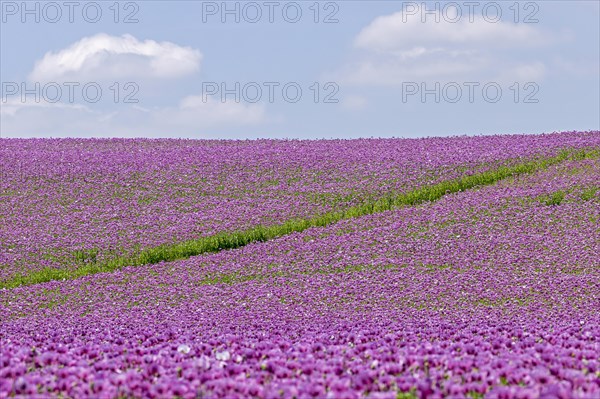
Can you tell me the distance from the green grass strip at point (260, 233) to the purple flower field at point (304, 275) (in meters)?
0.62

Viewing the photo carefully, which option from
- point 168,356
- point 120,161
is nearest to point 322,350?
point 168,356

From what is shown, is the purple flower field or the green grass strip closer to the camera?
the purple flower field

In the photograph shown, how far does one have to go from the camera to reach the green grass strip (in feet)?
77.1

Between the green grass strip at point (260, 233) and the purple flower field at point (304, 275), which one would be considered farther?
the green grass strip at point (260, 233)

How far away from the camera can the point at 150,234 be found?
1038 inches

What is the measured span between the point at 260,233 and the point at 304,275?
592 cm

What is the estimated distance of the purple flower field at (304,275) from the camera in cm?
Result: 671

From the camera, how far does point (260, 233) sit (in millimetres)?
25797

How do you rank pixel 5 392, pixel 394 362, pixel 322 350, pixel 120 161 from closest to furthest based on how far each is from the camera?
pixel 5 392, pixel 394 362, pixel 322 350, pixel 120 161

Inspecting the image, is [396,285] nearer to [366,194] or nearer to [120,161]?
[366,194]

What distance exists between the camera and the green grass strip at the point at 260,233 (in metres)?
23.5

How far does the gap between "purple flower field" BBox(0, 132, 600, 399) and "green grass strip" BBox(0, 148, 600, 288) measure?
0.62 m

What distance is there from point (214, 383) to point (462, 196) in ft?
77.3

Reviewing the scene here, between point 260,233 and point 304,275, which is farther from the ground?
point 260,233
